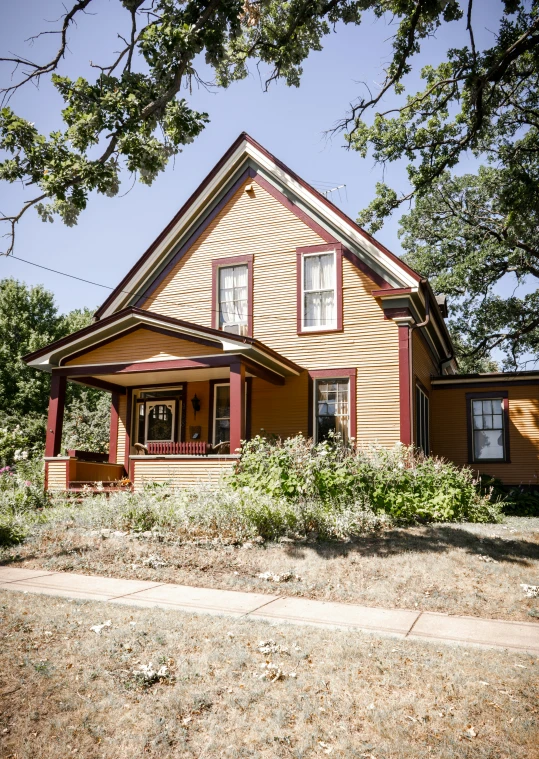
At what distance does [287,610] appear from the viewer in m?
6.17

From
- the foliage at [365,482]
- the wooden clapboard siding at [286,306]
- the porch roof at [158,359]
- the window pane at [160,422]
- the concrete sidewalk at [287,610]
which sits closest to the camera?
the concrete sidewalk at [287,610]

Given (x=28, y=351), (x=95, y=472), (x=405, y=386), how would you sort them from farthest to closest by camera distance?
1. (x=28, y=351)
2. (x=95, y=472)
3. (x=405, y=386)

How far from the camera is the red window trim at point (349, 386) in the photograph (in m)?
15.1

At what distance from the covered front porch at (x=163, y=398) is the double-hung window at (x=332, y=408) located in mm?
973

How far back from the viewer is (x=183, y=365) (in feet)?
45.5

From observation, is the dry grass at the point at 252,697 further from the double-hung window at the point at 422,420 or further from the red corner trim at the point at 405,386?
the double-hung window at the point at 422,420

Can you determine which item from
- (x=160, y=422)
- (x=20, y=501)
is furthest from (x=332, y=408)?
(x=20, y=501)

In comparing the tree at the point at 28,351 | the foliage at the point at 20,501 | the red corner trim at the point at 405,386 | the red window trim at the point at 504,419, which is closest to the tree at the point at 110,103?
the foliage at the point at 20,501

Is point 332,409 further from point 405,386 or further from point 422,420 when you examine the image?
point 422,420

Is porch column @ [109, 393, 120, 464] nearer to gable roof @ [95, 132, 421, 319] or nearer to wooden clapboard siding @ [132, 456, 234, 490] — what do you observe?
gable roof @ [95, 132, 421, 319]

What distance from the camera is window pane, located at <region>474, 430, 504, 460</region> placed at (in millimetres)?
17844

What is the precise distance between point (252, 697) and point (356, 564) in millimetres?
4160

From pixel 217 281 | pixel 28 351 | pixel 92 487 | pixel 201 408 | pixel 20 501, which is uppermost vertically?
pixel 28 351

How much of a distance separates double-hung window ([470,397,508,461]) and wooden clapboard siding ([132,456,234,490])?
898 cm
